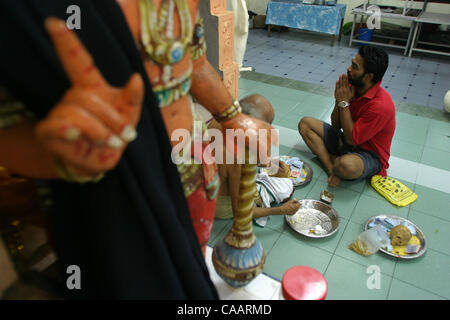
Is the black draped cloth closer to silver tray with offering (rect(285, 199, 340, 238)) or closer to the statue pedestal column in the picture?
silver tray with offering (rect(285, 199, 340, 238))

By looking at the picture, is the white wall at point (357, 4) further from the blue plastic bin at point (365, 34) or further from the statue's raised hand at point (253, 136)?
the statue's raised hand at point (253, 136)

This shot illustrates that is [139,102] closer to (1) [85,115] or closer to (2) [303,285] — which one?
(1) [85,115]

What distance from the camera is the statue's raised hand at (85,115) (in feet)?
1.87

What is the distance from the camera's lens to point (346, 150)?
3.16m

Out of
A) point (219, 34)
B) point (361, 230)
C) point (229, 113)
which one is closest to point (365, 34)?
point (219, 34)

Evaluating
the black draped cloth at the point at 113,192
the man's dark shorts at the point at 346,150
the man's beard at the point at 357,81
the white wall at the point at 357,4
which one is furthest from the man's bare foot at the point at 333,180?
the white wall at the point at 357,4

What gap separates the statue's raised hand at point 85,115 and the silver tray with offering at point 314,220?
2.03 meters

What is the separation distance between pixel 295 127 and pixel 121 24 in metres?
3.32

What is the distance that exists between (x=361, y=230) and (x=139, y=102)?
7.56 ft

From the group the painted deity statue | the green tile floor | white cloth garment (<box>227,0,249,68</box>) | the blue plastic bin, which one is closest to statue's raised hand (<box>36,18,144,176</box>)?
the painted deity statue

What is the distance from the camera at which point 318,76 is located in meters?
5.67

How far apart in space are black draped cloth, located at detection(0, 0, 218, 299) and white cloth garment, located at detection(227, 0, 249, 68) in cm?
371

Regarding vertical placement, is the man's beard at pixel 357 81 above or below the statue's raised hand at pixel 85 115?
below

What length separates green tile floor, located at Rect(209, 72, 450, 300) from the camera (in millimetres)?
2098
